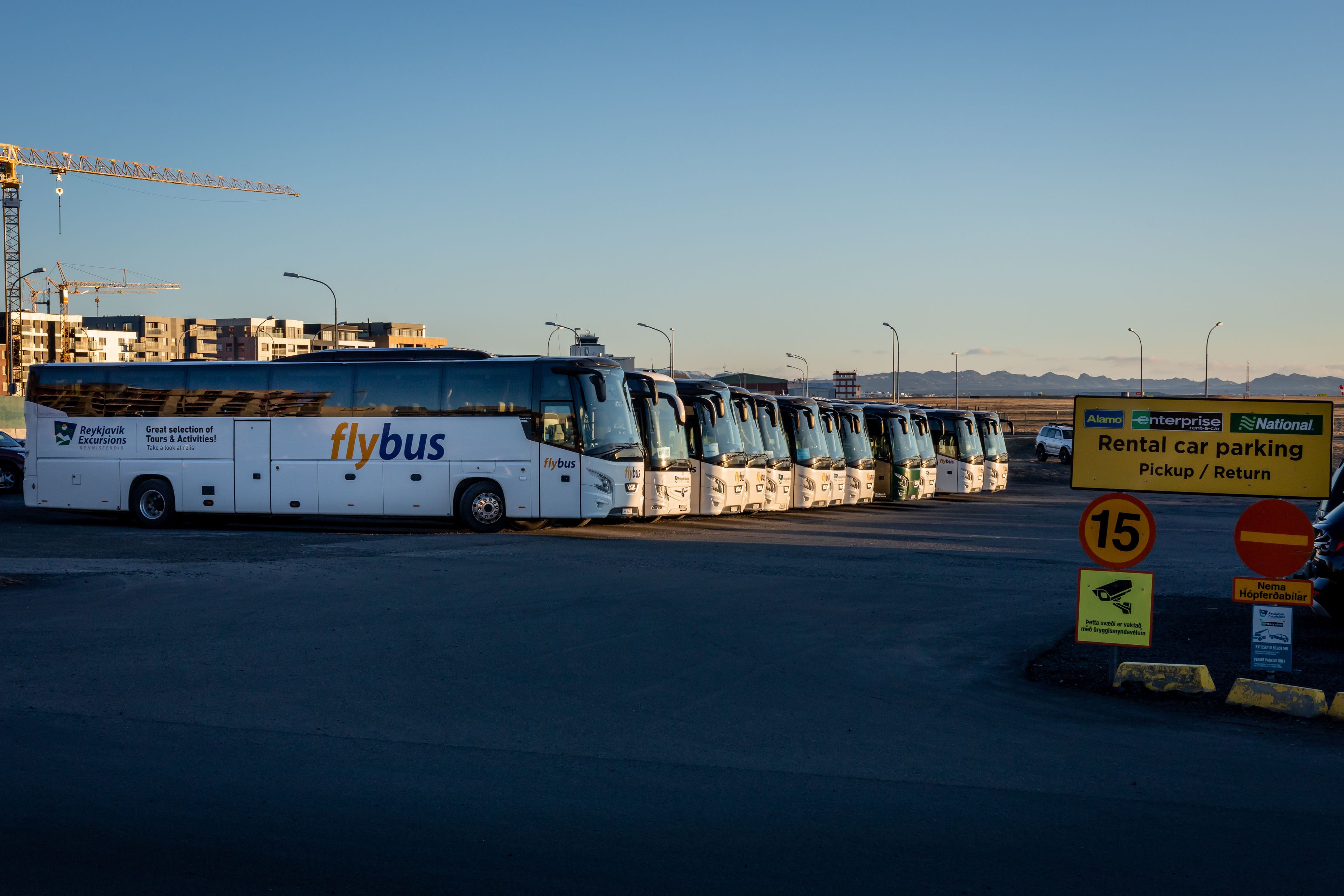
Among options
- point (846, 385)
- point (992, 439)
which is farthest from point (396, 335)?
point (992, 439)

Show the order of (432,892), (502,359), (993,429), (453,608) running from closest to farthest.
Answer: (432,892), (453,608), (502,359), (993,429)

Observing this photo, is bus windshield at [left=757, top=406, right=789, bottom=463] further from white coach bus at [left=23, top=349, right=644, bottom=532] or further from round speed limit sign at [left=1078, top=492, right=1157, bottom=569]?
round speed limit sign at [left=1078, top=492, right=1157, bottom=569]

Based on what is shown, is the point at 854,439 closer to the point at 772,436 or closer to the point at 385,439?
the point at 772,436

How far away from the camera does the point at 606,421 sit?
2091 centimetres

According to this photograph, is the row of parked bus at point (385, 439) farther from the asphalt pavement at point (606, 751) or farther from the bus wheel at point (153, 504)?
the asphalt pavement at point (606, 751)

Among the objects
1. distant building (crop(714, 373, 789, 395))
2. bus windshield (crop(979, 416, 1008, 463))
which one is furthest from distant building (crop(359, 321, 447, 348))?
bus windshield (crop(979, 416, 1008, 463))

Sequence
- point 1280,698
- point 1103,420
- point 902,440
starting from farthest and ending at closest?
point 902,440, point 1103,420, point 1280,698

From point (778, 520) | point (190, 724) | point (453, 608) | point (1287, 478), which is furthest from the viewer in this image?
point (778, 520)

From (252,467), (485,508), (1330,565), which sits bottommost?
(485,508)

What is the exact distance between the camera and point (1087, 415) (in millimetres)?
9125

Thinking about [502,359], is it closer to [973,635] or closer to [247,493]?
[247,493]

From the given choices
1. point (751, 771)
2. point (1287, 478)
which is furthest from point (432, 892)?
point (1287, 478)

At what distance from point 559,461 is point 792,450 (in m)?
10.7

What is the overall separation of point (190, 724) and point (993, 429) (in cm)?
3847
